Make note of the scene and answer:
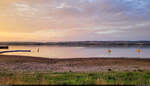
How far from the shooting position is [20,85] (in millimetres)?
4590

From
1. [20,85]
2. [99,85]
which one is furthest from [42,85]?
[99,85]

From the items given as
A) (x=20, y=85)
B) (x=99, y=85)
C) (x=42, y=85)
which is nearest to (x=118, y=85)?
(x=99, y=85)

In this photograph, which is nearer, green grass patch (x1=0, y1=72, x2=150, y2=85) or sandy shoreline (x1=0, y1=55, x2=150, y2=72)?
green grass patch (x1=0, y1=72, x2=150, y2=85)

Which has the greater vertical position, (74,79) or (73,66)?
(74,79)

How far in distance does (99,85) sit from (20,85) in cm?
280

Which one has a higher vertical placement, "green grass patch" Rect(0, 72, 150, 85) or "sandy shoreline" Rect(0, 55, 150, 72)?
"green grass patch" Rect(0, 72, 150, 85)

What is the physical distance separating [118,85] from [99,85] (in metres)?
0.72

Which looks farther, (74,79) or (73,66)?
(73,66)

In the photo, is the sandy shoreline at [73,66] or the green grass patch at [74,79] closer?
the green grass patch at [74,79]

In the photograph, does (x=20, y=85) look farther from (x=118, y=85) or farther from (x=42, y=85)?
(x=118, y=85)

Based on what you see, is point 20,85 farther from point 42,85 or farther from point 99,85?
point 99,85

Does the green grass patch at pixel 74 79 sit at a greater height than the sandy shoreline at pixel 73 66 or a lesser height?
greater

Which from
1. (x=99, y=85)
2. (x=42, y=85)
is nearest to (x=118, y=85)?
(x=99, y=85)

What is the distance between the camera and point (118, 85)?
4.67 m
